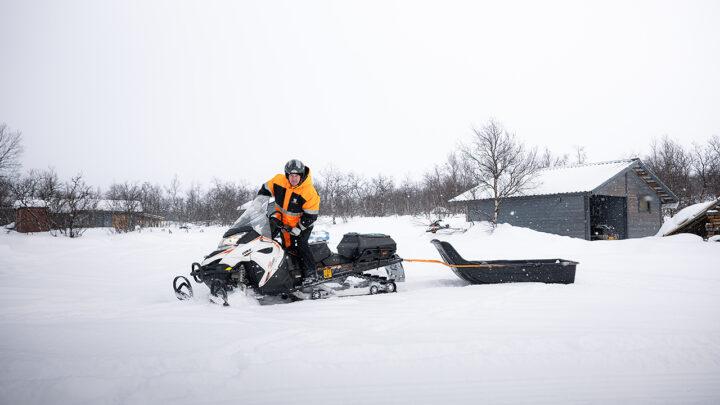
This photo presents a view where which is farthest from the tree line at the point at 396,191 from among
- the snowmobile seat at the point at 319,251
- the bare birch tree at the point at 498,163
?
the snowmobile seat at the point at 319,251

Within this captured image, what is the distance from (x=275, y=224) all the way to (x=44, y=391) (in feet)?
8.69

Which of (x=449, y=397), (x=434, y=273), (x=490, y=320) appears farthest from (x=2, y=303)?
(x=434, y=273)

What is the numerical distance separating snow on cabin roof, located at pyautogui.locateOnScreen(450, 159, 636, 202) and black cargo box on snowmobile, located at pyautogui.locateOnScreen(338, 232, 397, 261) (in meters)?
14.6

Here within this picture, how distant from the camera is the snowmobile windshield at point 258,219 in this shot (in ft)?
14.7

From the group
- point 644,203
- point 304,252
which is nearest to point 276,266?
point 304,252

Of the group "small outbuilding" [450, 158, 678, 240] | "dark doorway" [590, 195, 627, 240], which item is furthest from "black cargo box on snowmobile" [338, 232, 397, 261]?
"dark doorway" [590, 195, 627, 240]

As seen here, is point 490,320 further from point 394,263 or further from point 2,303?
point 2,303

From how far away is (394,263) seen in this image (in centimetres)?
541

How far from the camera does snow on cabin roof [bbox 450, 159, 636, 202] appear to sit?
56.0ft

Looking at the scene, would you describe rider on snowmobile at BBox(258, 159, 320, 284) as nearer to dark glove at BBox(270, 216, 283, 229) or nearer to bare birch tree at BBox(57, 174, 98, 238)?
dark glove at BBox(270, 216, 283, 229)

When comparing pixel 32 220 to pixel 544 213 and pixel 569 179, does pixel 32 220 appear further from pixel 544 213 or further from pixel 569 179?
pixel 569 179

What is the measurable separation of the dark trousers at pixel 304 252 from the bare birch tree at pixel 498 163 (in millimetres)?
14570

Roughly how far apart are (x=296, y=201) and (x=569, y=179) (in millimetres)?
18144

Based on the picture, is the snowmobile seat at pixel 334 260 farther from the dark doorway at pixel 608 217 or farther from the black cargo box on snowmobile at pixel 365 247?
the dark doorway at pixel 608 217
